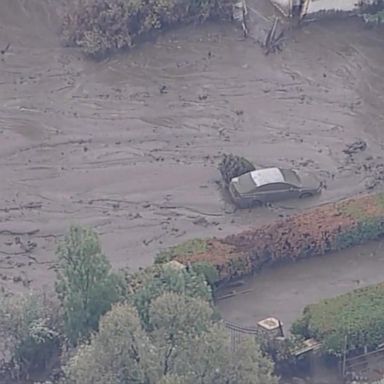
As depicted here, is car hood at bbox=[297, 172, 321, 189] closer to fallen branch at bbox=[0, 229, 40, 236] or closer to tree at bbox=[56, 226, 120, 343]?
fallen branch at bbox=[0, 229, 40, 236]

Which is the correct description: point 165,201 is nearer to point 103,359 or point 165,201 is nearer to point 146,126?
point 146,126

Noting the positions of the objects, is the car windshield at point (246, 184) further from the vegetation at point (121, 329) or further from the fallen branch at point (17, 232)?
the fallen branch at point (17, 232)

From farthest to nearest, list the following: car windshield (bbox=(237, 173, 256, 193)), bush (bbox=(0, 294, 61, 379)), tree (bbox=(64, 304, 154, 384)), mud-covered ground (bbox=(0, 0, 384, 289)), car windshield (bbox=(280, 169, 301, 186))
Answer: car windshield (bbox=(280, 169, 301, 186))
car windshield (bbox=(237, 173, 256, 193))
mud-covered ground (bbox=(0, 0, 384, 289))
bush (bbox=(0, 294, 61, 379))
tree (bbox=(64, 304, 154, 384))

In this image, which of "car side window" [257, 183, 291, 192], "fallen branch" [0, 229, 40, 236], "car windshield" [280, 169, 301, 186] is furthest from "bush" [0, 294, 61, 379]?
"car windshield" [280, 169, 301, 186]

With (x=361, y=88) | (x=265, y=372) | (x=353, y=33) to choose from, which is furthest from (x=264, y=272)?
(x=353, y=33)

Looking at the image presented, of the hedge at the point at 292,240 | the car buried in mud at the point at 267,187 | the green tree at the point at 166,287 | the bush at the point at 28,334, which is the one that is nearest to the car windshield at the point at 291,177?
the car buried in mud at the point at 267,187

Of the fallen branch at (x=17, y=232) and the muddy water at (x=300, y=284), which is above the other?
the muddy water at (x=300, y=284)
